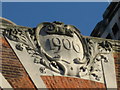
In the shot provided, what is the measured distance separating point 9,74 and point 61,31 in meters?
2.44

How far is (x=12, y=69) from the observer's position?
13781mm

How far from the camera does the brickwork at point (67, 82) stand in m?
14.0

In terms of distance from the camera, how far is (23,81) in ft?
44.7

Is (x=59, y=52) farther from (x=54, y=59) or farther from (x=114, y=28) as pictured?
(x=114, y=28)

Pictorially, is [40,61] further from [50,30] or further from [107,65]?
[107,65]

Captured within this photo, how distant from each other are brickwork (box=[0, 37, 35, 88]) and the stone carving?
343mm

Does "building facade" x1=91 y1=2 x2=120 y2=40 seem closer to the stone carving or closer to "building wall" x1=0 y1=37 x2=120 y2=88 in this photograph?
the stone carving

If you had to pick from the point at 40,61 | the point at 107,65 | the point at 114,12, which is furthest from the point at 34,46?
the point at 114,12

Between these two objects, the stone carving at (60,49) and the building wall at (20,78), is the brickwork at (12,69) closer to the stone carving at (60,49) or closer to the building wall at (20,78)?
the building wall at (20,78)

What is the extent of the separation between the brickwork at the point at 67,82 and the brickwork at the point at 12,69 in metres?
0.57

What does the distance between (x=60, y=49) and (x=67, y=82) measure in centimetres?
113

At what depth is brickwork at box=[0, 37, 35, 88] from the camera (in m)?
13.5

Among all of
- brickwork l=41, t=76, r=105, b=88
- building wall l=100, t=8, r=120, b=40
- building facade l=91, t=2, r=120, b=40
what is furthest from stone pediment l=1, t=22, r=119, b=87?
building wall l=100, t=8, r=120, b=40

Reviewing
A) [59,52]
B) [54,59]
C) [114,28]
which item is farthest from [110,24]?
[54,59]
